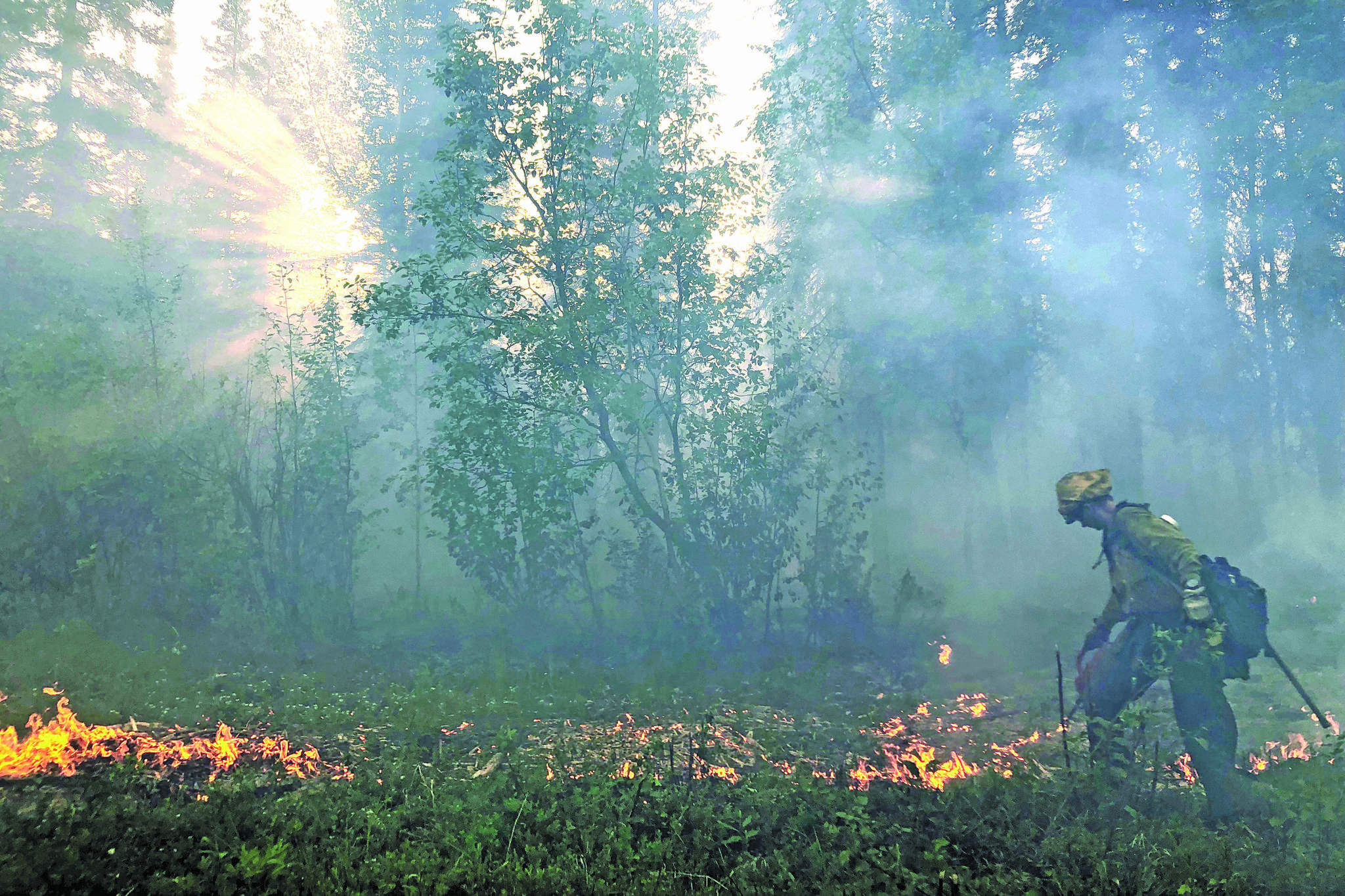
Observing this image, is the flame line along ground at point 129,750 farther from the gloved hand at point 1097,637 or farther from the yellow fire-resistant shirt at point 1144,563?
the yellow fire-resistant shirt at point 1144,563

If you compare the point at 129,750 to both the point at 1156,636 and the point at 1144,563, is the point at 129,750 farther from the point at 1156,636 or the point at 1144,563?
the point at 1144,563

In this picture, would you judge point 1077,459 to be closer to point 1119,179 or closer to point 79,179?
point 1119,179

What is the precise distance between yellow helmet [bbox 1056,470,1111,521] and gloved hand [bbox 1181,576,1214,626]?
46.8 inches

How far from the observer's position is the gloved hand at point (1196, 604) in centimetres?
540

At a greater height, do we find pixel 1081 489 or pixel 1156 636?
pixel 1081 489

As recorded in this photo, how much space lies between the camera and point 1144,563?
6160 millimetres

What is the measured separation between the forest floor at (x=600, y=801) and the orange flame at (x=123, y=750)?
0.03 meters

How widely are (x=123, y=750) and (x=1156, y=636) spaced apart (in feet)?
25.6

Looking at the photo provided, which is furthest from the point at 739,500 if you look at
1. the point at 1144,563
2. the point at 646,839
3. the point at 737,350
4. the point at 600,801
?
the point at 646,839

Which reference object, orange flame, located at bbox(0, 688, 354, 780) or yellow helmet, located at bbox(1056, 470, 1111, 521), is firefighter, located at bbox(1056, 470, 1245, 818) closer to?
A: yellow helmet, located at bbox(1056, 470, 1111, 521)

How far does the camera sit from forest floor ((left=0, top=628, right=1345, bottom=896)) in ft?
12.8

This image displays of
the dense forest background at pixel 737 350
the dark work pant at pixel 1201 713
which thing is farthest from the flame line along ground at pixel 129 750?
the dark work pant at pixel 1201 713

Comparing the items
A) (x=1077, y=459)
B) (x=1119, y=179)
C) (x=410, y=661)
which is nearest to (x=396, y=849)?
(x=410, y=661)

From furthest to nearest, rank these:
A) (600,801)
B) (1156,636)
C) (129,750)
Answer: (129,750), (1156,636), (600,801)
